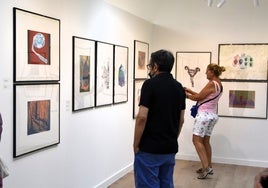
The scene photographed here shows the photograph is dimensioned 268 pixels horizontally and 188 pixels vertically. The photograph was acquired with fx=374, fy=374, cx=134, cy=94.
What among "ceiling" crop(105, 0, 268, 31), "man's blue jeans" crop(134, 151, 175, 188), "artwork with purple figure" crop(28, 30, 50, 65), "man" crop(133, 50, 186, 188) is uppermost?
"ceiling" crop(105, 0, 268, 31)

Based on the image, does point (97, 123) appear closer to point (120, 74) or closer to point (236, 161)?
point (120, 74)

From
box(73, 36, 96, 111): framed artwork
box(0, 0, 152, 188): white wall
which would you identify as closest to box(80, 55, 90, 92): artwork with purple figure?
box(73, 36, 96, 111): framed artwork

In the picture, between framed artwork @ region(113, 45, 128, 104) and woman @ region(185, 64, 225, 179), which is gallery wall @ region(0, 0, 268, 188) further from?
woman @ region(185, 64, 225, 179)

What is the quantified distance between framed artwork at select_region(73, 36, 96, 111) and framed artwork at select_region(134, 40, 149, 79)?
1.36 meters

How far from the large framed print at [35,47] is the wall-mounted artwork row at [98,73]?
40 centimetres

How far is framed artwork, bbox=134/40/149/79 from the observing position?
5.32 m

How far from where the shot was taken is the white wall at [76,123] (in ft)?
8.87

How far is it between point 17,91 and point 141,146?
1009 millimetres

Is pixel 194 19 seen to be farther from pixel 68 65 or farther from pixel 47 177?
pixel 47 177

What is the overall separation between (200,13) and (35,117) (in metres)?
3.75

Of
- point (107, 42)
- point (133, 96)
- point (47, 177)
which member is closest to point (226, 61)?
point (133, 96)

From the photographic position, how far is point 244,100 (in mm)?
5785

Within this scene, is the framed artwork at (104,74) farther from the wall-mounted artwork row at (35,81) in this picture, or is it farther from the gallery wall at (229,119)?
the gallery wall at (229,119)

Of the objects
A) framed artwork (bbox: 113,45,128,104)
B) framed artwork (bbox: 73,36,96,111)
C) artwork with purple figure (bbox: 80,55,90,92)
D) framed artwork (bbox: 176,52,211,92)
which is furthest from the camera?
framed artwork (bbox: 176,52,211,92)
